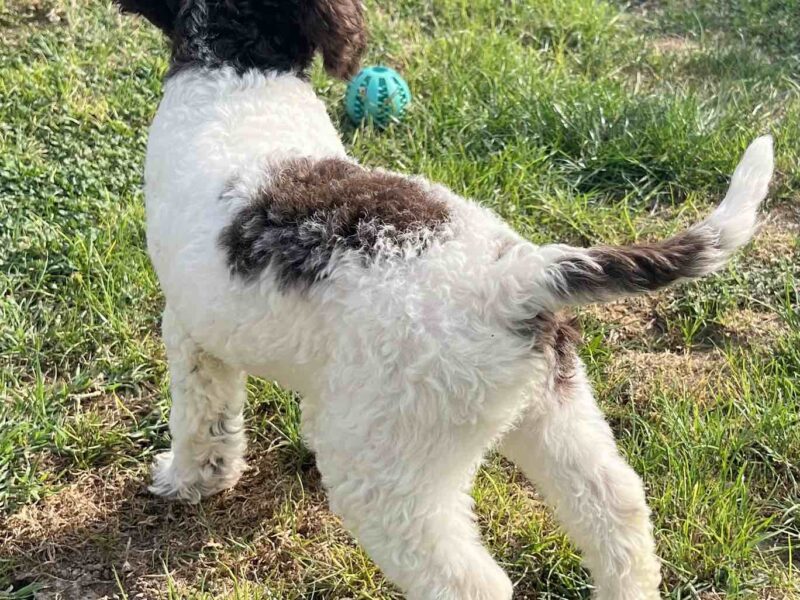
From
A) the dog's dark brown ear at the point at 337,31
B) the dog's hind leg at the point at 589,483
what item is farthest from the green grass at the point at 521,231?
the dog's dark brown ear at the point at 337,31

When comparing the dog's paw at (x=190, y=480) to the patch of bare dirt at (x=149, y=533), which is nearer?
the patch of bare dirt at (x=149, y=533)

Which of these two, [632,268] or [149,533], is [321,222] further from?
[149,533]

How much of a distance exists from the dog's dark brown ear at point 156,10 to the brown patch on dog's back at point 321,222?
40.7 inches

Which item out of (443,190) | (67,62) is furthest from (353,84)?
(443,190)

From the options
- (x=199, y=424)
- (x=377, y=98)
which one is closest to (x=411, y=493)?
(x=199, y=424)

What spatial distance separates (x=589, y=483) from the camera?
8.50 ft

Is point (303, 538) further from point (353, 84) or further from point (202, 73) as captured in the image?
point (353, 84)

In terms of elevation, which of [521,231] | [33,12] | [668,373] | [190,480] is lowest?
[190,480]

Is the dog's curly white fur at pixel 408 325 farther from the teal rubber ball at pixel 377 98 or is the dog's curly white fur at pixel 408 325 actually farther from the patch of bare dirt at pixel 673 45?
the patch of bare dirt at pixel 673 45

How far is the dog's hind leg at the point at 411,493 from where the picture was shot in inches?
88.1

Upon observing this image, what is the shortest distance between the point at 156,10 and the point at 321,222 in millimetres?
1338

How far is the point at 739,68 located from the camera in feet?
17.6

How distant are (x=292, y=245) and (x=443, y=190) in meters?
0.48

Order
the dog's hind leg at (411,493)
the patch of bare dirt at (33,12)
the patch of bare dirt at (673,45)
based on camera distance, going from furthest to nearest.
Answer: the patch of bare dirt at (673,45) → the patch of bare dirt at (33,12) → the dog's hind leg at (411,493)
